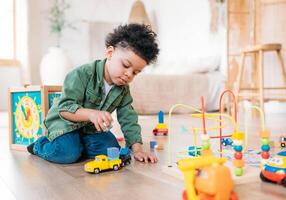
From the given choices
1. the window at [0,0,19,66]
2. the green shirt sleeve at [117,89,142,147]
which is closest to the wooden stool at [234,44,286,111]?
the green shirt sleeve at [117,89,142,147]

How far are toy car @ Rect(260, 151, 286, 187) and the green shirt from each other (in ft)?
1.57

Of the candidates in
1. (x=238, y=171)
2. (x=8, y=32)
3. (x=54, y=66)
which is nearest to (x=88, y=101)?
(x=238, y=171)

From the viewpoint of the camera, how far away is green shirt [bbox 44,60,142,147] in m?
1.12

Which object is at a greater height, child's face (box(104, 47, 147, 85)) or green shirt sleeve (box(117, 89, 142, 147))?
child's face (box(104, 47, 147, 85))

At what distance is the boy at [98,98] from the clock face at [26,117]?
15 cm

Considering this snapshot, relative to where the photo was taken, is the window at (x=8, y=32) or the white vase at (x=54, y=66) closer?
the white vase at (x=54, y=66)

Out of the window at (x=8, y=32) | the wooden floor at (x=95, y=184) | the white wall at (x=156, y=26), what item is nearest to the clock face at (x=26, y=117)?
the wooden floor at (x=95, y=184)

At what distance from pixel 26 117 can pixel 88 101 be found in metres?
0.40

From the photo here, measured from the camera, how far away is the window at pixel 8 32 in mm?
4281

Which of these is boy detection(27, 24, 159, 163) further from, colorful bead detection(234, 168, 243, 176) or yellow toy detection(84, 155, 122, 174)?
colorful bead detection(234, 168, 243, 176)

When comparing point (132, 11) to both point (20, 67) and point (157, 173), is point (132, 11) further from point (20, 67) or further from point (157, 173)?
point (157, 173)

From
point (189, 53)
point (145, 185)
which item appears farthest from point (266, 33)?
point (145, 185)

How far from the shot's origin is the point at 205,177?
63 cm

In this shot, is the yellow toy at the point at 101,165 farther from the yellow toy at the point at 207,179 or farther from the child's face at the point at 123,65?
the yellow toy at the point at 207,179
